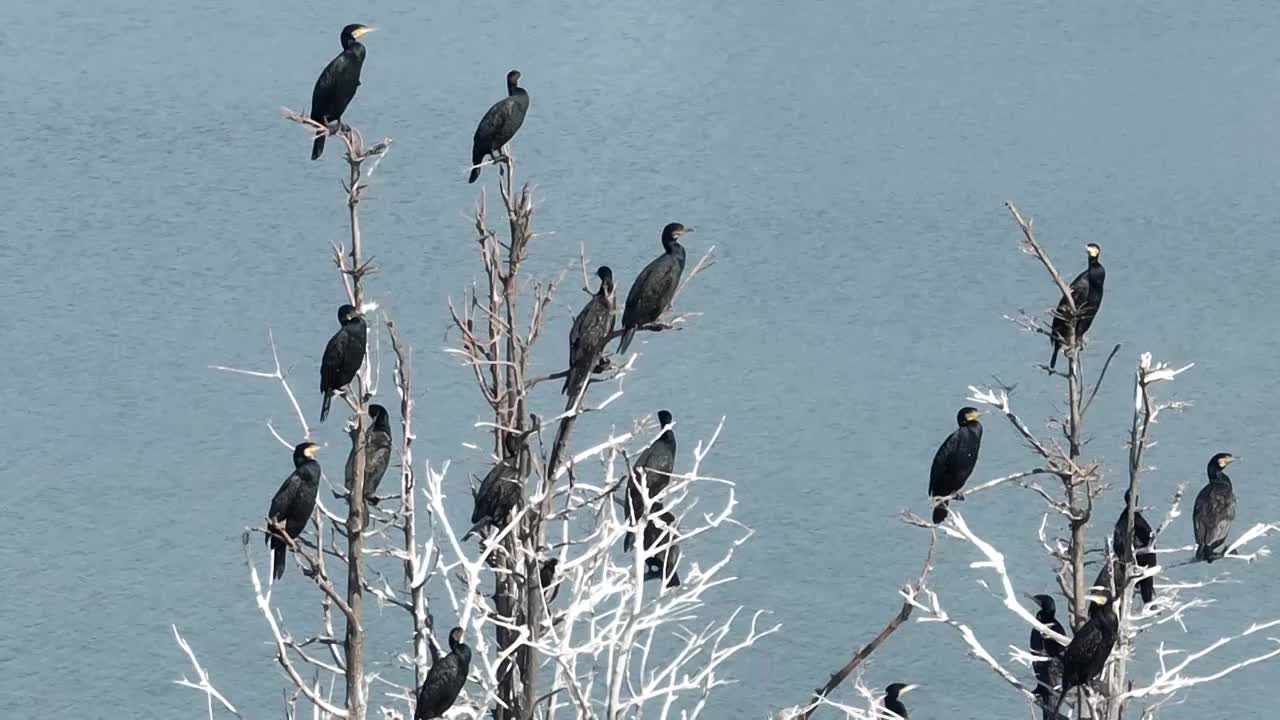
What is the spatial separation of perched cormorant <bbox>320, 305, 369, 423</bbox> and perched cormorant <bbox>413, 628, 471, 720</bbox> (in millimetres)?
1831

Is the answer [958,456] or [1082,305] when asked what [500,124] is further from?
[1082,305]

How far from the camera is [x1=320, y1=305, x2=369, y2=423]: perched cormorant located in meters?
13.2

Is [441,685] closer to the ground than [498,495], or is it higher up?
closer to the ground

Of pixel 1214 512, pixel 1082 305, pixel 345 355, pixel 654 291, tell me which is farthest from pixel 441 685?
pixel 1214 512

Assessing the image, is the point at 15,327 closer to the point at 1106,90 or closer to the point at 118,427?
the point at 118,427

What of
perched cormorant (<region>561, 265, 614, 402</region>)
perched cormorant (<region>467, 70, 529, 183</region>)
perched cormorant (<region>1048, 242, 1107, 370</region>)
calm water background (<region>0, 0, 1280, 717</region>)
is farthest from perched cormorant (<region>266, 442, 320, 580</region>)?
calm water background (<region>0, 0, 1280, 717</region>)

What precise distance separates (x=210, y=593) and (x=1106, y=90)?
73.3 ft

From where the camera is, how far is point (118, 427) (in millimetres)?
27984

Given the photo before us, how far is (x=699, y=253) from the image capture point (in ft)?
105

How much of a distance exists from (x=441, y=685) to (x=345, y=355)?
2322mm

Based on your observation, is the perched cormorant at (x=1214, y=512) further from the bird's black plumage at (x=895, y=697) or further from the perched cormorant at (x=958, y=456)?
the bird's black plumage at (x=895, y=697)

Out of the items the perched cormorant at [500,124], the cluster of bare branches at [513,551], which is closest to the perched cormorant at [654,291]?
the cluster of bare branches at [513,551]

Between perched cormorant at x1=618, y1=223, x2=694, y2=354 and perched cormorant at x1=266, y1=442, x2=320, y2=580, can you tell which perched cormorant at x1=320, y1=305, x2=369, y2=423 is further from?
perched cormorant at x1=618, y1=223, x2=694, y2=354

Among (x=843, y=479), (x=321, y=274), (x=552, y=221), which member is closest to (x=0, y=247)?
(x=321, y=274)
